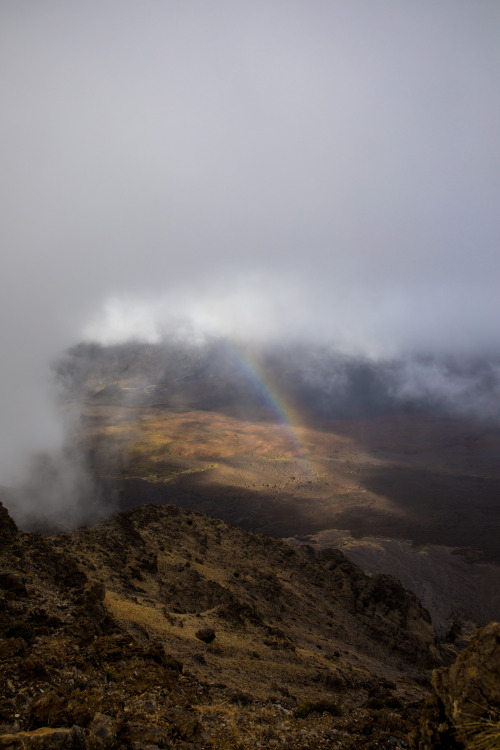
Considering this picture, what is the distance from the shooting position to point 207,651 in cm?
1263

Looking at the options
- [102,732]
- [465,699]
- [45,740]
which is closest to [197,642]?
[102,732]

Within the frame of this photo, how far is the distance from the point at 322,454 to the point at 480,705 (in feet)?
312

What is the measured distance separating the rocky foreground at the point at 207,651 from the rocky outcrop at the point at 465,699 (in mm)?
20

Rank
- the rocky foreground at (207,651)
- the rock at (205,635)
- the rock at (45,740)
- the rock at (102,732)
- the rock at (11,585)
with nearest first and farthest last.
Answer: the rock at (45,740)
the rock at (102,732)
the rocky foreground at (207,651)
the rock at (11,585)
the rock at (205,635)

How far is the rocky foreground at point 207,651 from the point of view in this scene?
5.59 meters

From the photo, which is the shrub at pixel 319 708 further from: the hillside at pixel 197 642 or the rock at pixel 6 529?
the rock at pixel 6 529

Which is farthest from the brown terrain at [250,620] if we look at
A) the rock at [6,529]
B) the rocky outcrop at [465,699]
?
the rock at [6,529]

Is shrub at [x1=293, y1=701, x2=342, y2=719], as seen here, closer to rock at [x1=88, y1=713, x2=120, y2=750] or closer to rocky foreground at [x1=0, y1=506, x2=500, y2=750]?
rocky foreground at [x1=0, y1=506, x2=500, y2=750]

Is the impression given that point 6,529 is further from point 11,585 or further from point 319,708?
point 319,708

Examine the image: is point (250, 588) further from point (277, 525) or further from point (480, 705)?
point (277, 525)

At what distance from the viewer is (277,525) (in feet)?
189

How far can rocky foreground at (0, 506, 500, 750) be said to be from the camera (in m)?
5.59

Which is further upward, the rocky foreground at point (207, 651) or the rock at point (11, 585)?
the rock at point (11, 585)

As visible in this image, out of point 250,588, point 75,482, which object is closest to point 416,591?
point 250,588
